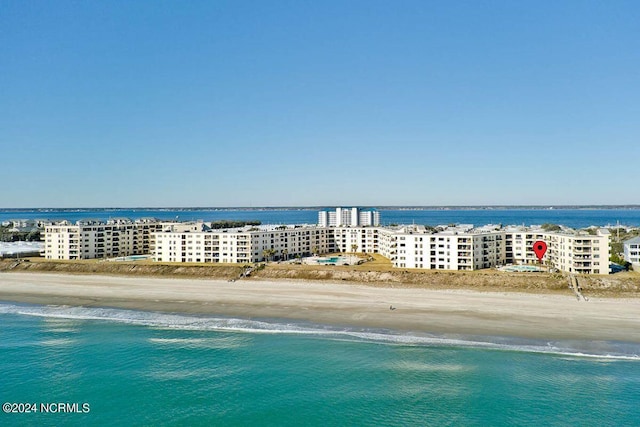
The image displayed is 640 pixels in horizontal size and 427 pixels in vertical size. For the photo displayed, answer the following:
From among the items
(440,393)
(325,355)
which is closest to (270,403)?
(325,355)

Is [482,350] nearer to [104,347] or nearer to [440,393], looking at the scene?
[440,393]

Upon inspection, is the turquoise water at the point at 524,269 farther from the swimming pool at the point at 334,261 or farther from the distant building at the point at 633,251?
the swimming pool at the point at 334,261

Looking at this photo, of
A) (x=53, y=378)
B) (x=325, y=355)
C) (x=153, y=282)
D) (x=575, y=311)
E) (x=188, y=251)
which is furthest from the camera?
(x=188, y=251)

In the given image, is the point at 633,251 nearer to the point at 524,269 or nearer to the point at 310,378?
the point at 524,269

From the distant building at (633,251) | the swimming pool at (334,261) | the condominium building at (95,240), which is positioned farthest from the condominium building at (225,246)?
the distant building at (633,251)

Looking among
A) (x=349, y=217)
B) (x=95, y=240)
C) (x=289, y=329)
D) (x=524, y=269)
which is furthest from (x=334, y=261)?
(x=349, y=217)

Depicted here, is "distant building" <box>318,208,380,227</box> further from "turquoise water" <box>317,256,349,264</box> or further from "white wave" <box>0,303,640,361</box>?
"white wave" <box>0,303,640,361</box>
